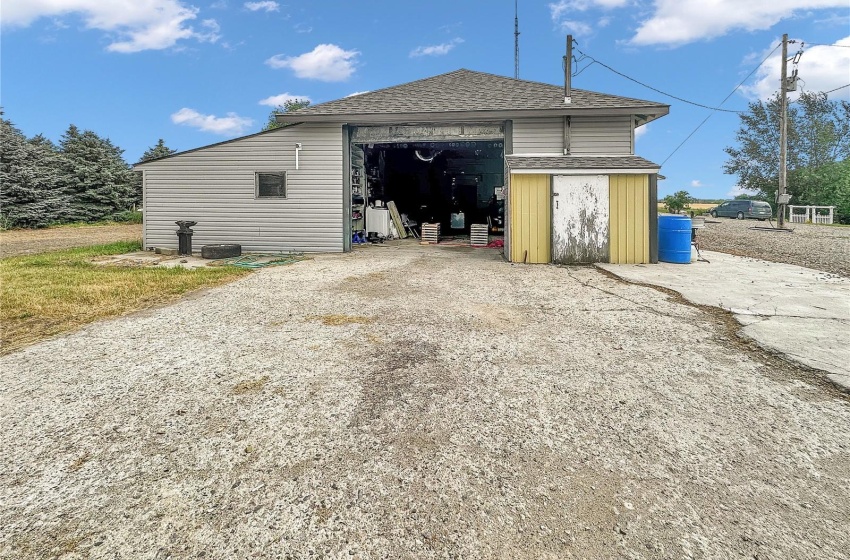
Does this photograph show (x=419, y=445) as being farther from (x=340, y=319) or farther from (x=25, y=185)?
(x=25, y=185)

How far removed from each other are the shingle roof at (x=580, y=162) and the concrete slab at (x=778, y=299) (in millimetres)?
2104

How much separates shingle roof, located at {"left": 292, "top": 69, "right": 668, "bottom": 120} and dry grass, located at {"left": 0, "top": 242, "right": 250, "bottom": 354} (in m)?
5.74

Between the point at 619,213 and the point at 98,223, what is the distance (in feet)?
92.3

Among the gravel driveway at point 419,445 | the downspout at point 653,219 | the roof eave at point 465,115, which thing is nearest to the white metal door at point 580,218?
the downspout at point 653,219

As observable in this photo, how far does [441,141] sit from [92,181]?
2362cm

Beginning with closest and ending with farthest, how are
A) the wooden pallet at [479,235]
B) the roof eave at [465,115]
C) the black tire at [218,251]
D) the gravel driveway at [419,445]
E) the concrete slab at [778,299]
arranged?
the gravel driveway at [419,445], the concrete slab at [778,299], the roof eave at [465,115], the black tire at [218,251], the wooden pallet at [479,235]

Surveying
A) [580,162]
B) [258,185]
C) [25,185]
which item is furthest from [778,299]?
[25,185]

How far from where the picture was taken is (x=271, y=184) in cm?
1209

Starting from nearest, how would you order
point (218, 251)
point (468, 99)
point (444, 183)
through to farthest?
1. point (218, 251)
2. point (468, 99)
3. point (444, 183)

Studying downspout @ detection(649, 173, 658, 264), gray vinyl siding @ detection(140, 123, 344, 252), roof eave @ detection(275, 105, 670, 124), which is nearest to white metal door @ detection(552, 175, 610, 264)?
downspout @ detection(649, 173, 658, 264)

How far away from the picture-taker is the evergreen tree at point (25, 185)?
21609 millimetres

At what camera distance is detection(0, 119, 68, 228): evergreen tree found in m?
21.6

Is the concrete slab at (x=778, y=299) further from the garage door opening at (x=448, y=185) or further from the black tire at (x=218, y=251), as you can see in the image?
the garage door opening at (x=448, y=185)

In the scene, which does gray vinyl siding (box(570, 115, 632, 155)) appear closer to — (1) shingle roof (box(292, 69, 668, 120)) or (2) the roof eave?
(2) the roof eave
